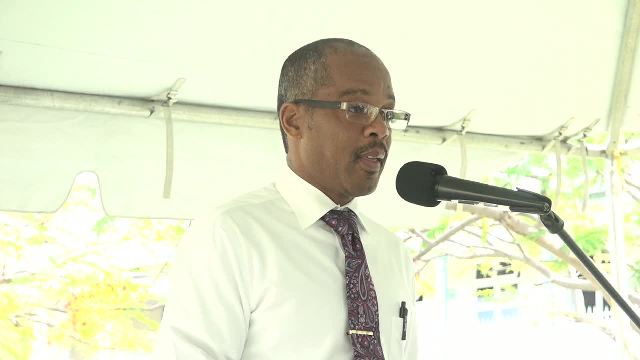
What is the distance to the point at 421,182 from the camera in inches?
60.8

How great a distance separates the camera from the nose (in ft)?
5.72

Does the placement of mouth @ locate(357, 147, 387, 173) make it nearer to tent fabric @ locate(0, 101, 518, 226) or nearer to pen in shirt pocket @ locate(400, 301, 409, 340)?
pen in shirt pocket @ locate(400, 301, 409, 340)

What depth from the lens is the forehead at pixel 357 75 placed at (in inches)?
70.8

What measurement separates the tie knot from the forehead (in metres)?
0.26

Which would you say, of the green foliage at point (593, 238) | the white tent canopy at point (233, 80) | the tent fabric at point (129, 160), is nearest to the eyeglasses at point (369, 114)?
the white tent canopy at point (233, 80)

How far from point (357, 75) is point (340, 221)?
1.05 feet

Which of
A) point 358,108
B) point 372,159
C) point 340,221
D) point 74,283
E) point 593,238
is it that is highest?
point 358,108

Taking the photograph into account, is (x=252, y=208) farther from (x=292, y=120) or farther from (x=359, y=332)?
(x=359, y=332)

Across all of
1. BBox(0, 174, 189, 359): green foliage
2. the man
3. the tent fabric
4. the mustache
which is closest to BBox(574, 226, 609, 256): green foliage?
BBox(0, 174, 189, 359): green foliage

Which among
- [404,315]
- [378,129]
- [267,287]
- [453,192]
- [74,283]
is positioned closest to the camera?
[453,192]

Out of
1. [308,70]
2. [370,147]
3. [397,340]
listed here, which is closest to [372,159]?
[370,147]

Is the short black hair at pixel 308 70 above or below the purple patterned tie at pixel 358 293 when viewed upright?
above

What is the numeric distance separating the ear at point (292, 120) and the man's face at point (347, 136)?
3 cm

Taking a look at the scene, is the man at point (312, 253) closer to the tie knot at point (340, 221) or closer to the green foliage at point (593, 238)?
the tie knot at point (340, 221)
